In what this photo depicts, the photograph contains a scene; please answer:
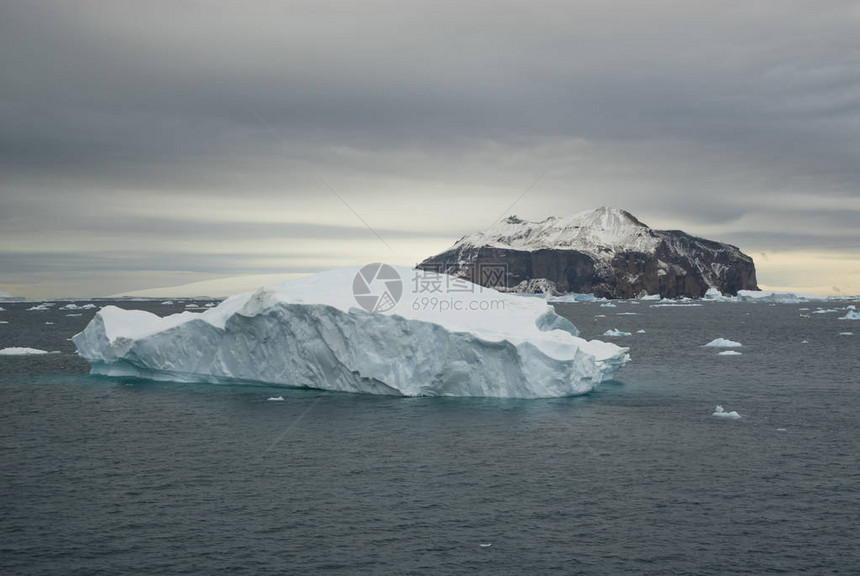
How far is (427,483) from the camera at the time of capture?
21.8m

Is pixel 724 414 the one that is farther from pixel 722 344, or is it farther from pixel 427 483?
pixel 722 344

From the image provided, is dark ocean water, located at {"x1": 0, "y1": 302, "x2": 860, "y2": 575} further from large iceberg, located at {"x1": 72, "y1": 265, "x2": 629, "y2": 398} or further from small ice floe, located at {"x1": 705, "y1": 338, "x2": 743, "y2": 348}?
small ice floe, located at {"x1": 705, "y1": 338, "x2": 743, "y2": 348}

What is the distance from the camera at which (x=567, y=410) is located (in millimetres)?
33062

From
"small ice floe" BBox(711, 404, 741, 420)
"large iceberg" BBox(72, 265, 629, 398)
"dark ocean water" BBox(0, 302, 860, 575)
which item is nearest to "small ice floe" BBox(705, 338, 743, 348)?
"dark ocean water" BBox(0, 302, 860, 575)

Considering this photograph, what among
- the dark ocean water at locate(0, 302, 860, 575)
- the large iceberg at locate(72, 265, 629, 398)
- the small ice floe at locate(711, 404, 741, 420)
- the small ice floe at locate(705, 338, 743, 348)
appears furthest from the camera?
the small ice floe at locate(705, 338, 743, 348)

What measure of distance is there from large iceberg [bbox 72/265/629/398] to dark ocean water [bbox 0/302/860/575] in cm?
170

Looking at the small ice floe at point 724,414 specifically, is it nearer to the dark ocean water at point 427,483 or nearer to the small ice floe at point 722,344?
the dark ocean water at point 427,483

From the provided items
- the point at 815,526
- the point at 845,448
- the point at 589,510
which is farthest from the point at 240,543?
the point at 845,448

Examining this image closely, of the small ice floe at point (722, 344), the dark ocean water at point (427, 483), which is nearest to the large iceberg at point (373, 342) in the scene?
the dark ocean water at point (427, 483)

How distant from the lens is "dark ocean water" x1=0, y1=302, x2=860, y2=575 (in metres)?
16.4

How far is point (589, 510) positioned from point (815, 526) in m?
5.72

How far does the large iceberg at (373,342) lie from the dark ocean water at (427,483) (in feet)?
5.58

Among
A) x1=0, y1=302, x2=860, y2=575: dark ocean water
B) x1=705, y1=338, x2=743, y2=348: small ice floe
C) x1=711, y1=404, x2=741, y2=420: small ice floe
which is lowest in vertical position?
x1=0, y1=302, x2=860, y2=575: dark ocean water

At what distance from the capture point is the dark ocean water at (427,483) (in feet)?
53.9
